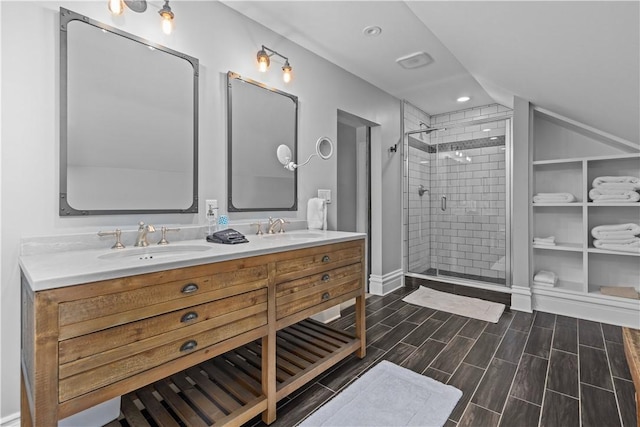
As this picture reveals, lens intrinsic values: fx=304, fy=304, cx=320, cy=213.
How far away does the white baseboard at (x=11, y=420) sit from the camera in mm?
1266

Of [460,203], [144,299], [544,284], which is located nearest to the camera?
[144,299]

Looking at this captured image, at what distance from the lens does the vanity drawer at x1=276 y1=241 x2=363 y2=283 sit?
5.21 ft

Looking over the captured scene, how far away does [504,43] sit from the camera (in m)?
2.00

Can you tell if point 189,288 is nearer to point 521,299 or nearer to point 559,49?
point 559,49

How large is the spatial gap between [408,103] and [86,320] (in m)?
4.03

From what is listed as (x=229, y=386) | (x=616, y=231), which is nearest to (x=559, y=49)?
(x=616, y=231)

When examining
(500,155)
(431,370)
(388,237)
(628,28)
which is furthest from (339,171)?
(628,28)

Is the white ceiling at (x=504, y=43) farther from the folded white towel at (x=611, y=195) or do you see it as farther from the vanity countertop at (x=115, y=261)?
the vanity countertop at (x=115, y=261)

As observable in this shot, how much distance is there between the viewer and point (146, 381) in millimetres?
1090

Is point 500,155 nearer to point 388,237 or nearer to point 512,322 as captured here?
point 388,237

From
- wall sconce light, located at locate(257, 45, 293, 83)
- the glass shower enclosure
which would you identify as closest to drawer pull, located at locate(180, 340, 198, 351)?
wall sconce light, located at locate(257, 45, 293, 83)

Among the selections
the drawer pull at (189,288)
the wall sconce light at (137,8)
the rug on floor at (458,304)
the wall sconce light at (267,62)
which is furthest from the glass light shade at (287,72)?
the rug on floor at (458,304)

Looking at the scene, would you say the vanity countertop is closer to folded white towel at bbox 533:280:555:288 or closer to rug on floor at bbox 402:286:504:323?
rug on floor at bbox 402:286:504:323

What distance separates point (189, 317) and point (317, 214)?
1.40 metres
